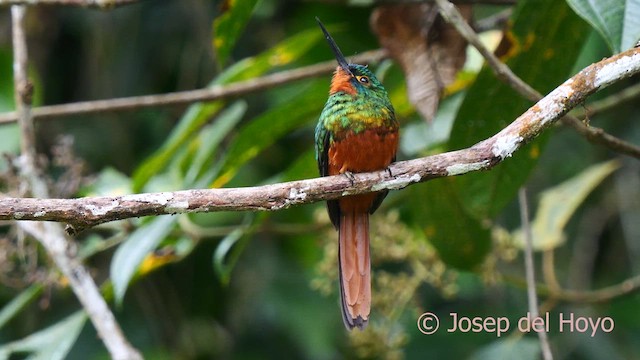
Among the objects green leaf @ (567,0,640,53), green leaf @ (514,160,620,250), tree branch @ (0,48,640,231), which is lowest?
tree branch @ (0,48,640,231)

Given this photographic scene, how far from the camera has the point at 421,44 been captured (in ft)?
7.72

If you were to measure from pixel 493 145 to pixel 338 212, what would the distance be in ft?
2.41

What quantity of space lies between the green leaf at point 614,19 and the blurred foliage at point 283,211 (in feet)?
1.69

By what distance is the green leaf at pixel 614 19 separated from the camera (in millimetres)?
A: 1563

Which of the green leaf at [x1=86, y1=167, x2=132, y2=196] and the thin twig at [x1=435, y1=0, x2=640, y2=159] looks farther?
the green leaf at [x1=86, y1=167, x2=132, y2=196]

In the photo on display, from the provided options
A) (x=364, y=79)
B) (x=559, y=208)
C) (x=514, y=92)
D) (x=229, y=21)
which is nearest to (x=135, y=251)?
(x=229, y=21)

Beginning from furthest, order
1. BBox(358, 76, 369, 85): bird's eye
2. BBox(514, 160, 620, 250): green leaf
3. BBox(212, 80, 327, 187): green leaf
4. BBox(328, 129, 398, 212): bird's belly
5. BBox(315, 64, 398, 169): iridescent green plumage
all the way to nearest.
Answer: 1. BBox(514, 160, 620, 250): green leaf
2. BBox(212, 80, 327, 187): green leaf
3. BBox(358, 76, 369, 85): bird's eye
4. BBox(315, 64, 398, 169): iridescent green plumage
5. BBox(328, 129, 398, 212): bird's belly

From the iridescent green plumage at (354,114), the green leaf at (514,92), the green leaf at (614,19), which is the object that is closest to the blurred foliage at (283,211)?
the green leaf at (514,92)

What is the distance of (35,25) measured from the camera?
3.66m

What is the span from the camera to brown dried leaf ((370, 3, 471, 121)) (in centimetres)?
225

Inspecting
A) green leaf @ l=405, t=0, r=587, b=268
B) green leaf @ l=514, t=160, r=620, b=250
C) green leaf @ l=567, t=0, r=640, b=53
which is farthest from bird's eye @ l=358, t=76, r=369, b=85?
green leaf @ l=514, t=160, r=620, b=250

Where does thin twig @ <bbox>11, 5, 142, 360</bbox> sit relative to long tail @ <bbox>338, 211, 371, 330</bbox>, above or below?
above

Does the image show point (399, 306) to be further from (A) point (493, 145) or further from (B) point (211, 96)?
(A) point (493, 145)

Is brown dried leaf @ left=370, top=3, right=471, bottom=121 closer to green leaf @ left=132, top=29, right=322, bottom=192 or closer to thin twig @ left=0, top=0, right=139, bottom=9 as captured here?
green leaf @ left=132, top=29, right=322, bottom=192
